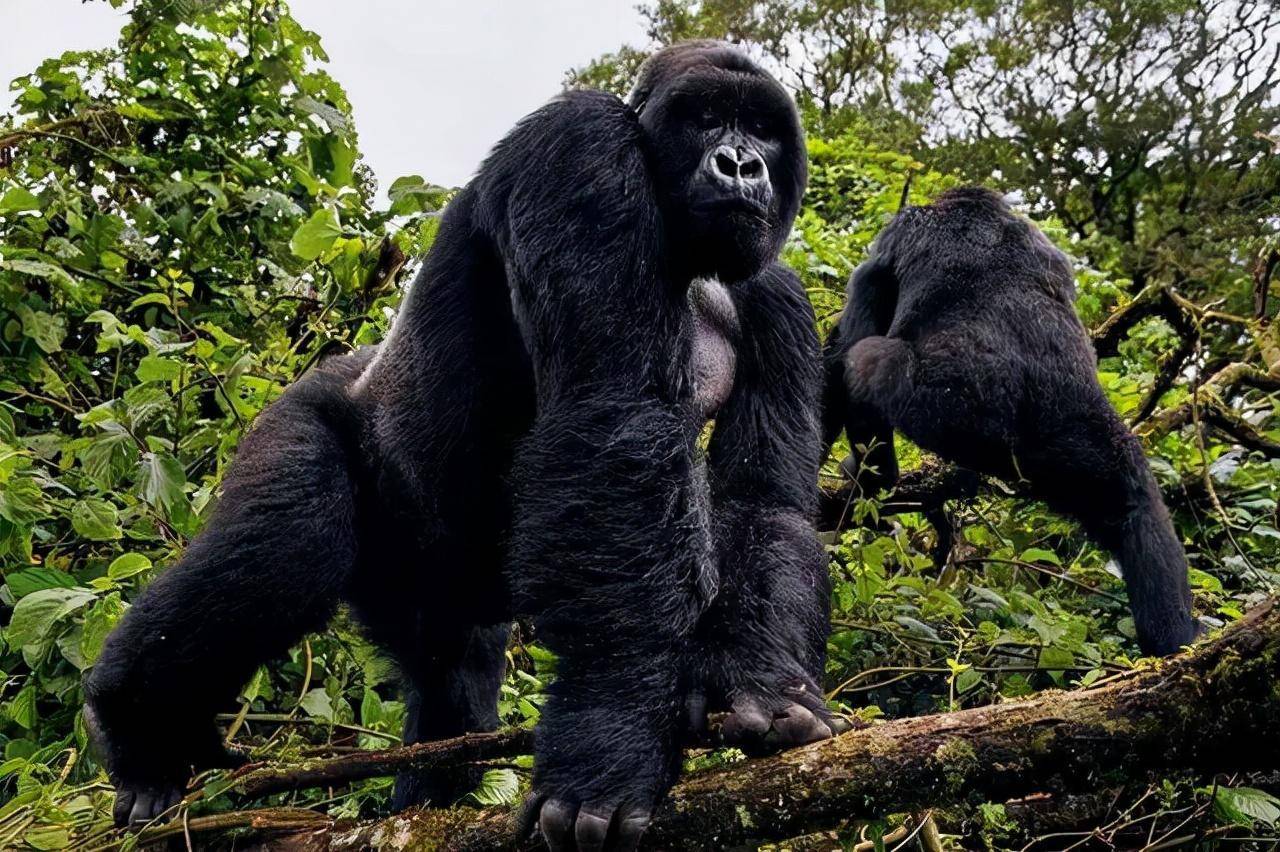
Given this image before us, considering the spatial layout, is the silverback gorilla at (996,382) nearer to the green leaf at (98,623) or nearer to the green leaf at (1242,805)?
the green leaf at (1242,805)

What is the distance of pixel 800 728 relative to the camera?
2654mm

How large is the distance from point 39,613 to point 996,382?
4158 millimetres

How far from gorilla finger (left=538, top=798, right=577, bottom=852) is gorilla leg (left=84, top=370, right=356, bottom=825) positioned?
110 cm

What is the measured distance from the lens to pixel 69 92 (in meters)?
5.79

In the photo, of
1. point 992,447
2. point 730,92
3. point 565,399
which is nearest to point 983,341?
point 992,447

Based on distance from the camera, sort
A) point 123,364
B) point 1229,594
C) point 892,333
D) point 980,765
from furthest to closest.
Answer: point 892,333
point 123,364
point 1229,594
point 980,765

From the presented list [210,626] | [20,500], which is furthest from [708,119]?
[20,500]

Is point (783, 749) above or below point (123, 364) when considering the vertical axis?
below

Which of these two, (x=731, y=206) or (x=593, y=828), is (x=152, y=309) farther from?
(x=593, y=828)

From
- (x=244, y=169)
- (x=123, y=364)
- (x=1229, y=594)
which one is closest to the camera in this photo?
(x=1229, y=594)

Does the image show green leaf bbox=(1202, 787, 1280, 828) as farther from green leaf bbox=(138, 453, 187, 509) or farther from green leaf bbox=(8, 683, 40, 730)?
green leaf bbox=(8, 683, 40, 730)

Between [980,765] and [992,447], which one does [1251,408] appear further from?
[980,765]

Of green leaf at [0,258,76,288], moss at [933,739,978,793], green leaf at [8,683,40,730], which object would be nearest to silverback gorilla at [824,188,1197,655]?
moss at [933,739,978,793]

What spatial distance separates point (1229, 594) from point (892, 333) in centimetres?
214
